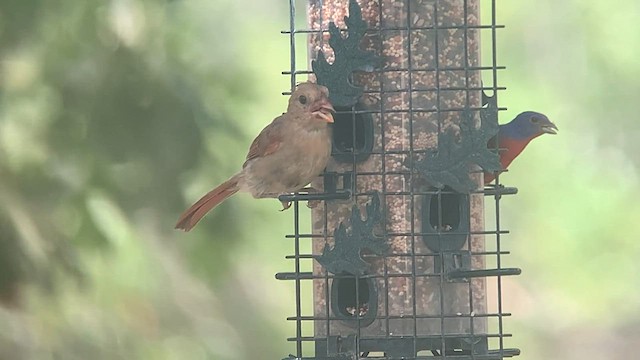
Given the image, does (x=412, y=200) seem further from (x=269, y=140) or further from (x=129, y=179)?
(x=129, y=179)

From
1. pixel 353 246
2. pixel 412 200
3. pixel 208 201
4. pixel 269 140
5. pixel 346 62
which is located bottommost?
pixel 353 246

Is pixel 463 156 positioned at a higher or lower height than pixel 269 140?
lower

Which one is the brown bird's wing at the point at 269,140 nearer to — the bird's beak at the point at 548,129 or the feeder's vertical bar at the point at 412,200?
the feeder's vertical bar at the point at 412,200

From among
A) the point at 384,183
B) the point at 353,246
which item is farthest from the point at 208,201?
the point at 353,246

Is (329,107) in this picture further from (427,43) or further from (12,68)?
(12,68)

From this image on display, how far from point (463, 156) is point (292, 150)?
0.70 m

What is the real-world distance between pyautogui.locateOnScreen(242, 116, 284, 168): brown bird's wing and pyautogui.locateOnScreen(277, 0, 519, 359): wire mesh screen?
22 centimetres

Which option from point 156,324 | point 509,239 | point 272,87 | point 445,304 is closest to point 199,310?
point 156,324

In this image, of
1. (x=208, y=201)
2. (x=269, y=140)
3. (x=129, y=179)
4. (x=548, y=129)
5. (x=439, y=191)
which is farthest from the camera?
(x=129, y=179)

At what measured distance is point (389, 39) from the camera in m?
5.30

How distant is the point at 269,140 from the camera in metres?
5.42

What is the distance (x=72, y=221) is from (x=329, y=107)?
5.50 ft

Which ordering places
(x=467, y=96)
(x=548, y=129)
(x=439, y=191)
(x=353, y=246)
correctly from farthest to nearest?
(x=548, y=129) < (x=467, y=96) < (x=439, y=191) < (x=353, y=246)

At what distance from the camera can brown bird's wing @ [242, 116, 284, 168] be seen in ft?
17.7
